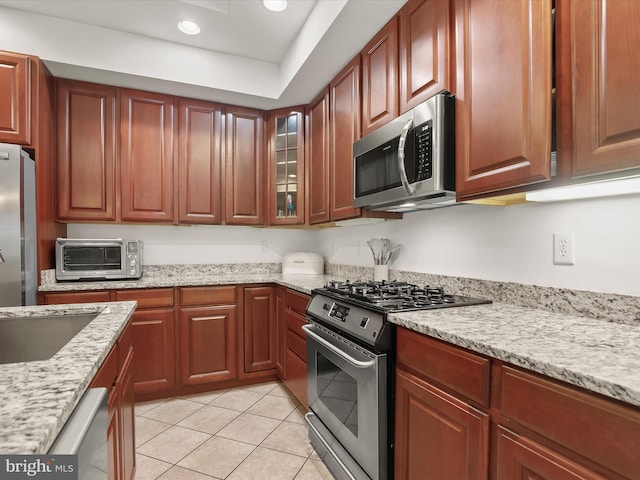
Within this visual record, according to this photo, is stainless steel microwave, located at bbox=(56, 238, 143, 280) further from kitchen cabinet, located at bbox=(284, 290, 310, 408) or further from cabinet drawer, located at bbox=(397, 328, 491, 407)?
cabinet drawer, located at bbox=(397, 328, 491, 407)

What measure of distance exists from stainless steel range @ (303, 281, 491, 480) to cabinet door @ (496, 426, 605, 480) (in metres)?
0.48

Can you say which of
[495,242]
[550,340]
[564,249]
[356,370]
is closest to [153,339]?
[356,370]

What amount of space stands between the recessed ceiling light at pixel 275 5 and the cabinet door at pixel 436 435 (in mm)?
2176

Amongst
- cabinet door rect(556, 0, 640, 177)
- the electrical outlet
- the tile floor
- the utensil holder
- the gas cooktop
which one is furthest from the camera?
the utensil holder

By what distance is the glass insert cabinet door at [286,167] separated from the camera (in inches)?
116

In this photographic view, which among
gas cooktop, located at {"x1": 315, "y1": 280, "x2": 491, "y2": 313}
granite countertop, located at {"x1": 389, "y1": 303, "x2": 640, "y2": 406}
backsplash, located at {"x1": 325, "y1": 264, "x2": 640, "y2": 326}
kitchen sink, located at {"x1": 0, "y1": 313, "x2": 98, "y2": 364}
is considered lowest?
kitchen sink, located at {"x1": 0, "y1": 313, "x2": 98, "y2": 364}

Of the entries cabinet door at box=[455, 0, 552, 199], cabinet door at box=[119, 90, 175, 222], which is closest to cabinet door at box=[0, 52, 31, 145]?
cabinet door at box=[119, 90, 175, 222]

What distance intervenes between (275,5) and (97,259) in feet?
7.03

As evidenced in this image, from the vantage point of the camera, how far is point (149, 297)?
2.46m

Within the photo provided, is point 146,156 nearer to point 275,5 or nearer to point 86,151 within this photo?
point 86,151

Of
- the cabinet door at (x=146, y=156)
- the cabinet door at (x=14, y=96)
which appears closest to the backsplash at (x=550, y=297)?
the cabinet door at (x=146, y=156)

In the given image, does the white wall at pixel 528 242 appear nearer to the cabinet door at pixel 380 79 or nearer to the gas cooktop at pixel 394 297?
the gas cooktop at pixel 394 297

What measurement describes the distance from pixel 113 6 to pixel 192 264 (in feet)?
6.35

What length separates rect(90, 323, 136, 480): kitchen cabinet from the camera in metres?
0.96
